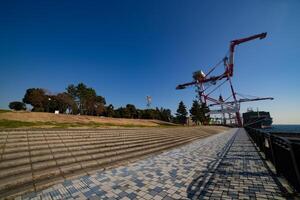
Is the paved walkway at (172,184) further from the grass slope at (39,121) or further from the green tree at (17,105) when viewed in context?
the green tree at (17,105)

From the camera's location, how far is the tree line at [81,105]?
4731 centimetres


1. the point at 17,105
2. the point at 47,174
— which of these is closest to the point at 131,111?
the point at 17,105

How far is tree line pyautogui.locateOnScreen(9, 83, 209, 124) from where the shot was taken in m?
47.3

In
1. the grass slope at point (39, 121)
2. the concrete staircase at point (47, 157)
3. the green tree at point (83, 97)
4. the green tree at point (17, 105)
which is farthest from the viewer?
the green tree at point (83, 97)

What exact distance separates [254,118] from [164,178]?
A: 92.2 meters

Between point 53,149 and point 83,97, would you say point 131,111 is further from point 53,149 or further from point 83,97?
point 53,149

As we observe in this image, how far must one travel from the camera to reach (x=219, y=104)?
6412cm

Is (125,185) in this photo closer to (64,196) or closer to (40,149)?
(64,196)

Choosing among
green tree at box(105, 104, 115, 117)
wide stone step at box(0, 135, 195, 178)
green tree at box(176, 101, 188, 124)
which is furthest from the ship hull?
wide stone step at box(0, 135, 195, 178)

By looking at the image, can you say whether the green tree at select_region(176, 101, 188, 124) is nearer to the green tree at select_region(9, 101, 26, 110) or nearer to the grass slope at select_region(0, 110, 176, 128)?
the grass slope at select_region(0, 110, 176, 128)

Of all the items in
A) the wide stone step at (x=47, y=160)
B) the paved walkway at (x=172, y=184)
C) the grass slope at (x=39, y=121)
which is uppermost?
the grass slope at (x=39, y=121)

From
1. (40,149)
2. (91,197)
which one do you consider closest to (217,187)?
(91,197)

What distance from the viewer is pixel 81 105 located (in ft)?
177

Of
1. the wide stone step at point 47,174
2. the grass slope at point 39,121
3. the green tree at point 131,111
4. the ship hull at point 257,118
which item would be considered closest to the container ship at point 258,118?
the ship hull at point 257,118
